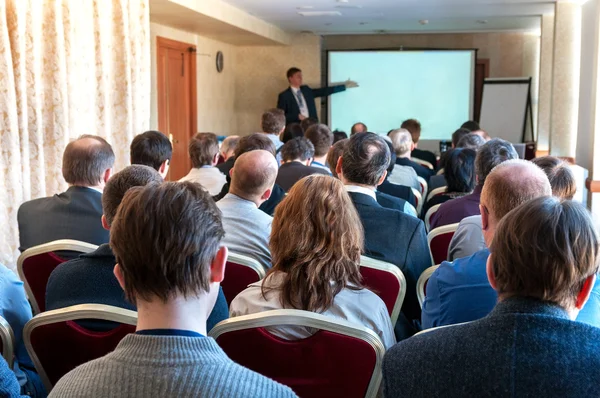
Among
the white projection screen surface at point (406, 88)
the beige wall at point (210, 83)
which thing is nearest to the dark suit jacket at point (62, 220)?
the beige wall at point (210, 83)

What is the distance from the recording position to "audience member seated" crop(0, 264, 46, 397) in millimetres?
2170

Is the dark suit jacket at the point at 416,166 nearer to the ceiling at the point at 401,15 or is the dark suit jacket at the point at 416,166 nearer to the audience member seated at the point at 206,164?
the audience member seated at the point at 206,164

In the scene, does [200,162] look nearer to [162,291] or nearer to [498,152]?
[498,152]

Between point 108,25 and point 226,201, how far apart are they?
328 cm

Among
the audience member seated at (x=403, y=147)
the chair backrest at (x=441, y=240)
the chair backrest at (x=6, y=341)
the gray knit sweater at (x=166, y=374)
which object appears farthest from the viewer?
the audience member seated at (x=403, y=147)

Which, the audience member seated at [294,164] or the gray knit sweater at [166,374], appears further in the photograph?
the audience member seated at [294,164]

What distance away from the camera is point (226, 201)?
10.3 feet

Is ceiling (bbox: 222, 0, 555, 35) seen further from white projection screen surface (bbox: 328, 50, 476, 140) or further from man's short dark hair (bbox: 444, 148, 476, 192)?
man's short dark hair (bbox: 444, 148, 476, 192)

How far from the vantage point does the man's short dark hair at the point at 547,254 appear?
1.26 m

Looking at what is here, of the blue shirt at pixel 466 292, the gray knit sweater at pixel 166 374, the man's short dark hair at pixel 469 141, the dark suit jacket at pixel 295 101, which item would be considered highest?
the dark suit jacket at pixel 295 101

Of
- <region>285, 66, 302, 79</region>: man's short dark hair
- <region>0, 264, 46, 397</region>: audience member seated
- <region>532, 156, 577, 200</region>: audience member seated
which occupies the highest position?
<region>285, 66, 302, 79</region>: man's short dark hair

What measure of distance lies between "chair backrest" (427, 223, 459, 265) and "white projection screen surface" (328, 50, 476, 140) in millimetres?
9806

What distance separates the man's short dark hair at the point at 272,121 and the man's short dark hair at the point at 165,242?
19.9 ft

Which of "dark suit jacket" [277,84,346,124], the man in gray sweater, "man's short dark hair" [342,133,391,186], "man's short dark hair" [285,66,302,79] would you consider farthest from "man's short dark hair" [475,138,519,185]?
"man's short dark hair" [285,66,302,79]
